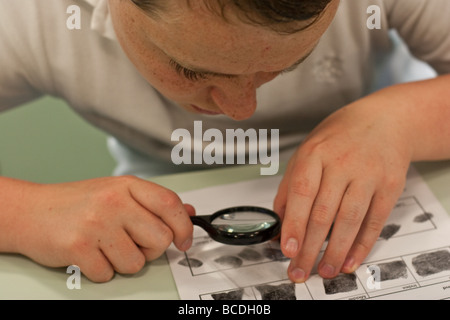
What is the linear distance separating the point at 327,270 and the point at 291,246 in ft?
0.14

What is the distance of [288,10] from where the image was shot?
0.41 metres

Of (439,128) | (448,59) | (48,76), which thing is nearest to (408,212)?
(439,128)

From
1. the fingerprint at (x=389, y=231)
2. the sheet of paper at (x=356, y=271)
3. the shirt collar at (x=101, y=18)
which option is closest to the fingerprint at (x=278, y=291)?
the sheet of paper at (x=356, y=271)

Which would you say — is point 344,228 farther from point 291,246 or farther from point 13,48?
point 13,48

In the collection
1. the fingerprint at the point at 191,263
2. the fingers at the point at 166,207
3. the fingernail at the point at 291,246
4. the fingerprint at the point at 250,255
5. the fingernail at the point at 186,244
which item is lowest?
the fingerprint at the point at 191,263

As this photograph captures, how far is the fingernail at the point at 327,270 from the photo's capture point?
55cm

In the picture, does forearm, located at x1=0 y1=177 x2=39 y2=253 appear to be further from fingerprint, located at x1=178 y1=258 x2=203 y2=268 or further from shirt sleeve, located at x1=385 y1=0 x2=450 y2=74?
shirt sleeve, located at x1=385 y1=0 x2=450 y2=74

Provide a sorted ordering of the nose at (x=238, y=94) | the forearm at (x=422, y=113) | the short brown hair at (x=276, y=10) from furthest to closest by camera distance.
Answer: the forearm at (x=422, y=113), the nose at (x=238, y=94), the short brown hair at (x=276, y=10)

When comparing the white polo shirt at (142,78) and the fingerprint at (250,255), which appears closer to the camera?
the fingerprint at (250,255)

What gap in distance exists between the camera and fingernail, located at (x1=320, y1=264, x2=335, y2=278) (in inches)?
21.5

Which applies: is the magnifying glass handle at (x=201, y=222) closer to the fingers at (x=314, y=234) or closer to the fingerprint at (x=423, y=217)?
the fingers at (x=314, y=234)

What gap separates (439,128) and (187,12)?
13.1 inches

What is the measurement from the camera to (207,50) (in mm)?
458

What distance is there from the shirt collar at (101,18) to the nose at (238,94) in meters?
0.19
